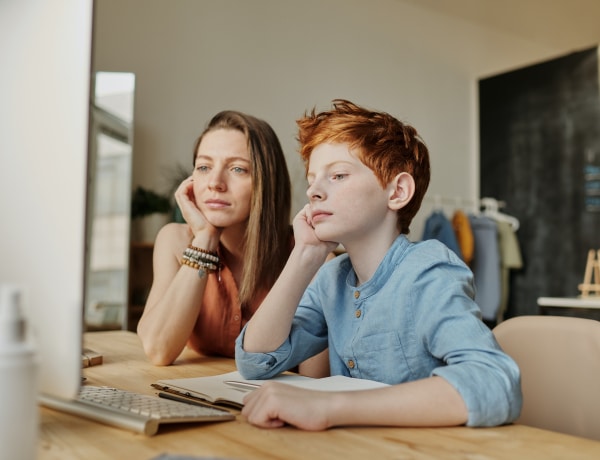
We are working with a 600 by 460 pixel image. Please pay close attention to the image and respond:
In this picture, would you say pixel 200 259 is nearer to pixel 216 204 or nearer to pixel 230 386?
pixel 216 204

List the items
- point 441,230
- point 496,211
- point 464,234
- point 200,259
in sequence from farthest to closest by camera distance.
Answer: point 496,211 → point 464,234 → point 441,230 → point 200,259

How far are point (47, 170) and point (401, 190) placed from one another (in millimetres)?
700

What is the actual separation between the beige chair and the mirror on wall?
7.99ft

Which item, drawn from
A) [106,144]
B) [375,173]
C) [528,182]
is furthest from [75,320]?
[528,182]

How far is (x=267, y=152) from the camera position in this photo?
170cm

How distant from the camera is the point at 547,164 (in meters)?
4.63

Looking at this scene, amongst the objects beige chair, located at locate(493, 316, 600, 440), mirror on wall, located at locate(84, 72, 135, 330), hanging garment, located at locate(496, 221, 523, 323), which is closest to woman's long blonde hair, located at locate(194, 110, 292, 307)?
beige chair, located at locate(493, 316, 600, 440)

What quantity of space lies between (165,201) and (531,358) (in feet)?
8.31

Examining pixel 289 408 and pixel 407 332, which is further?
pixel 407 332

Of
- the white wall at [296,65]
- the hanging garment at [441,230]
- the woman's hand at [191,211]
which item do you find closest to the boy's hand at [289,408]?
the woman's hand at [191,211]

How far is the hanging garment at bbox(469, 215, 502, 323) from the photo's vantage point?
4473mm

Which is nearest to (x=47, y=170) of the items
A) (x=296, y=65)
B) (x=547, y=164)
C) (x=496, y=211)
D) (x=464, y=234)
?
(x=296, y=65)

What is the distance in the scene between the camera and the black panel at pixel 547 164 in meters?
4.44

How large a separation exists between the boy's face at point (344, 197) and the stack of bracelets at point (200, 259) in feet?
1.45
